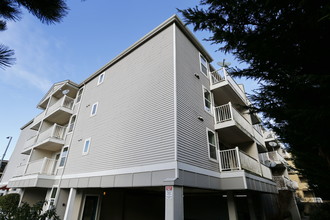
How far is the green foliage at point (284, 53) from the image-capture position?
3.08 m

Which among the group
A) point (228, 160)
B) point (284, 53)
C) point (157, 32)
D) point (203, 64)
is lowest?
point (228, 160)

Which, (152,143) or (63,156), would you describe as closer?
(152,143)

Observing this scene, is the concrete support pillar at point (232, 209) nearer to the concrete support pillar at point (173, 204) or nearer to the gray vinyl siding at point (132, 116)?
the concrete support pillar at point (173, 204)

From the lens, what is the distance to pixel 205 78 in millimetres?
11352

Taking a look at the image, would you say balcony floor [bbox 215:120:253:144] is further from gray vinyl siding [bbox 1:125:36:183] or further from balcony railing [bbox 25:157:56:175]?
gray vinyl siding [bbox 1:125:36:183]

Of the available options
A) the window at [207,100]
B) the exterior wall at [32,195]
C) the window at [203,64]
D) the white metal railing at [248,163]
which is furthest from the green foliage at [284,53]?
the exterior wall at [32,195]

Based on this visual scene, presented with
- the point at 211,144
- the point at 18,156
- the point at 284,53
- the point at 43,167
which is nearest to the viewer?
the point at 284,53

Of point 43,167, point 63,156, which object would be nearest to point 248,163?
point 63,156

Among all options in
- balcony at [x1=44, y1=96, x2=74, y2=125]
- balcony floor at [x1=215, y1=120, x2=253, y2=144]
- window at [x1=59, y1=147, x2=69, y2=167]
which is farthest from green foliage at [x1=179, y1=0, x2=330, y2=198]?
balcony at [x1=44, y1=96, x2=74, y2=125]

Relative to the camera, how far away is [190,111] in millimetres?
8336

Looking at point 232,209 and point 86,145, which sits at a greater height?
point 86,145

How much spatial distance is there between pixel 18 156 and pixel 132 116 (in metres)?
23.0

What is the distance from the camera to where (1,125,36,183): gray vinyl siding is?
2100 centimetres

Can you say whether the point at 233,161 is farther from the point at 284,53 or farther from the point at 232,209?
the point at 284,53
